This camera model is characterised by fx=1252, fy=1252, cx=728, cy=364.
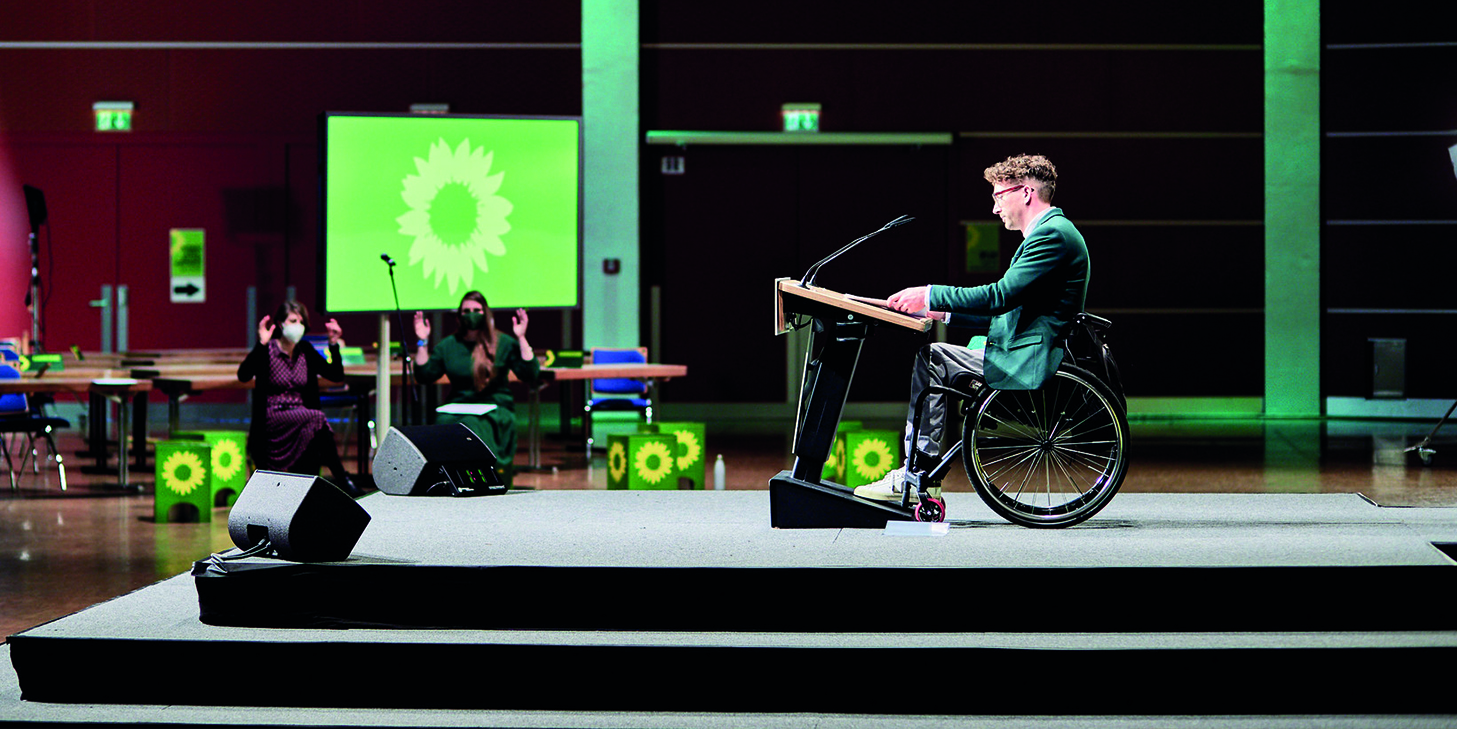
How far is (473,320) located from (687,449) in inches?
51.8

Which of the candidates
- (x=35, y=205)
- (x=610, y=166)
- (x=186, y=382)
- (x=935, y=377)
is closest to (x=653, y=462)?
(x=935, y=377)

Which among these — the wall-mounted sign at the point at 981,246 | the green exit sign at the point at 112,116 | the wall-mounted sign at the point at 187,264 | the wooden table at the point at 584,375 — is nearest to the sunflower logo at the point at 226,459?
the wooden table at the point at 584,375

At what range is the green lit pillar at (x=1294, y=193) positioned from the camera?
11398 millimetres

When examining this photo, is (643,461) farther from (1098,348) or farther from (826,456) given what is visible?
(1098,348)

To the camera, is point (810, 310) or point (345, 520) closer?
point (345, 520)

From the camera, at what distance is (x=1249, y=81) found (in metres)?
11.6

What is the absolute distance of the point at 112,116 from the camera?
36.6 ft

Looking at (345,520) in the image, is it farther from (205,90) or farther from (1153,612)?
(205,90)

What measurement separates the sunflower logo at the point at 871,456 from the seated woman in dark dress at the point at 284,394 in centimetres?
276

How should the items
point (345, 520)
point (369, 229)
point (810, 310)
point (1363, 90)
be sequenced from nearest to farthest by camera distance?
point (345, 520) < point (810, 310) < point (369, 229) < point (1363, 90)

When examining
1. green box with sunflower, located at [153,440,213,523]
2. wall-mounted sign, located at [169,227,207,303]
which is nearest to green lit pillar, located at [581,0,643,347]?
wall-mounted sign, located at [169,227,207,303]

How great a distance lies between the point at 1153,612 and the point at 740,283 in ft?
28.6

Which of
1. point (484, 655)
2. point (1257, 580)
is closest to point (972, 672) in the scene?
point (1257, 580)

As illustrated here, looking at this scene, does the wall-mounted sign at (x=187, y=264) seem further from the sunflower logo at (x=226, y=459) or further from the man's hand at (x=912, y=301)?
the man's hand at (x=912, y=301)
